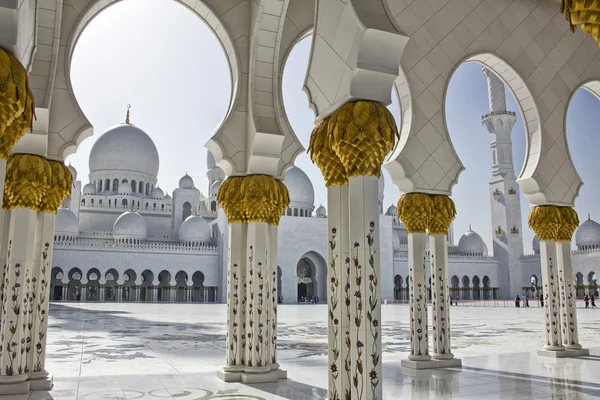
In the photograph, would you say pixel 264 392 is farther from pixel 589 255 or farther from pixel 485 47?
pixel 589 255

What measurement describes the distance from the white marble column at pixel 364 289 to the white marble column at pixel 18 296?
95.4 inches

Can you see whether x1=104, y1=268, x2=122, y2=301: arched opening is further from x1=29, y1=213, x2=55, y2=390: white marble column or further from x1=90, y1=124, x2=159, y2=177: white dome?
x1=29, y1=213, x2=55, y2=390: white marble column

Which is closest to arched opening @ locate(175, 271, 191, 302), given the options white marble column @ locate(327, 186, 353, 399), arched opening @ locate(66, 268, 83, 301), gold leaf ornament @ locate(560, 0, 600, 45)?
arched opening @ locate(66, 268, 83, 301)

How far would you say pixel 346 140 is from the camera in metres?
2.68

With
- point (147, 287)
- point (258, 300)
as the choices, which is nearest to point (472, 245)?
point (147, 287)

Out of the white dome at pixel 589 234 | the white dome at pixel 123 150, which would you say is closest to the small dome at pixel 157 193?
the white dome at pixel 123 150

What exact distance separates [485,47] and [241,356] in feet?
12.9

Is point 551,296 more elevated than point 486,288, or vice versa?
point 551,296

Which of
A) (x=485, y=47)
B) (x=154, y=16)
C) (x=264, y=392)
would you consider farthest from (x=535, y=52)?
(x=264, y=392)

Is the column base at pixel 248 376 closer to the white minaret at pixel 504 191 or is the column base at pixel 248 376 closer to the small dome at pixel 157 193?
the white minaret at pixel 504 191

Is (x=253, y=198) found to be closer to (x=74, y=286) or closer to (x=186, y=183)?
(x=74, y=286)

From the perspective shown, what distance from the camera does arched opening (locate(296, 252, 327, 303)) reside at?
76.9 ft

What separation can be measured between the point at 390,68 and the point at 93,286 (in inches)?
911

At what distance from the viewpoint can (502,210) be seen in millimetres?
25094
